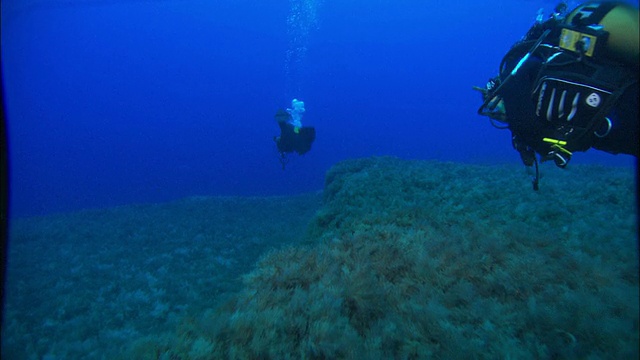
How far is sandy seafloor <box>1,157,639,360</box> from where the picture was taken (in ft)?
10.2

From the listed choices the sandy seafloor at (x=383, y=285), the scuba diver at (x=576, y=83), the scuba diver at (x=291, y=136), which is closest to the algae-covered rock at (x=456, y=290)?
the sandy seafloor at (x=383, y=285)

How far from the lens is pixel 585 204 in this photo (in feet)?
20.3

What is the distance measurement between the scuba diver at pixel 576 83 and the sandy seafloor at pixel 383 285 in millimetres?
648

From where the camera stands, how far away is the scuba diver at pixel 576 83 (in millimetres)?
2369

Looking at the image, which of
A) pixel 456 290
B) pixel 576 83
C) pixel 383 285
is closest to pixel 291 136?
pixel 383 285

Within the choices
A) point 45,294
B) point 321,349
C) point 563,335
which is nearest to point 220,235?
point 45,294

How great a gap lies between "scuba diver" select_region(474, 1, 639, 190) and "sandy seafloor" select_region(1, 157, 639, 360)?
2.13 feet

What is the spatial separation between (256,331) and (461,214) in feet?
16.4

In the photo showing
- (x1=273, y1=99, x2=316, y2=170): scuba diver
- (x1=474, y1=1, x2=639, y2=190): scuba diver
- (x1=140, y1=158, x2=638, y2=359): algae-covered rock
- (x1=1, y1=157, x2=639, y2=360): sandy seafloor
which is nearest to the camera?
(x1=474, y1=1, x2=639, y2=190): scuba diver

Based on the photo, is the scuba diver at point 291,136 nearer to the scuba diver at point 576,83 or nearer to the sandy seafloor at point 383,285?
the sandy seafloor at point 383,285

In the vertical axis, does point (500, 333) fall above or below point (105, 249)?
below

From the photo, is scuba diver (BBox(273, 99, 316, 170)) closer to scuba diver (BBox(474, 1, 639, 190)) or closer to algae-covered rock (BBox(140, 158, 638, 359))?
algae-covered rock (BBox(140, 158, 638, 359))

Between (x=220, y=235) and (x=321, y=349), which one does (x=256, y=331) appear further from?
(x=220, y=235)

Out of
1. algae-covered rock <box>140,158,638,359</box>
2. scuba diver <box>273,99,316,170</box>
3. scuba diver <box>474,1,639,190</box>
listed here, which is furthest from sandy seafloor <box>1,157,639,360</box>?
scuba diver <box>273,99,316,170</box>
